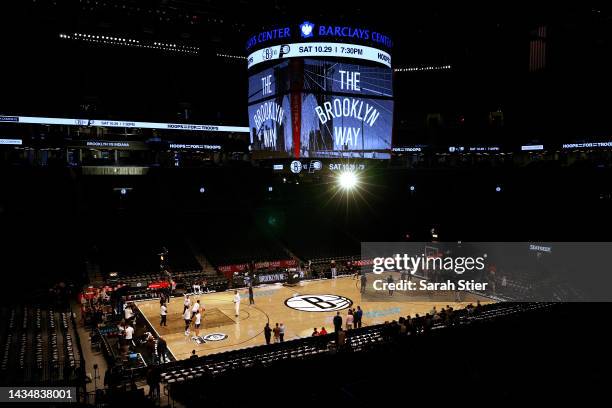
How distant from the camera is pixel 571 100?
110ft

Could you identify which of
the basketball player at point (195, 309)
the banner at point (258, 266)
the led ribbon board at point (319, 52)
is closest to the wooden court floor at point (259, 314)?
the basketball player at point (195, 309)

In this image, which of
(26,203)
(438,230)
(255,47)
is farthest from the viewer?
(438,230)

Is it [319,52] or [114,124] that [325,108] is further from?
[114,124]

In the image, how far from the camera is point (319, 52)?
51.9ft

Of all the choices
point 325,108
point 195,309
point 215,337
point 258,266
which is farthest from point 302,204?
point 325,108

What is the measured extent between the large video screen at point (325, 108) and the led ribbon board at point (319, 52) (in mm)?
277

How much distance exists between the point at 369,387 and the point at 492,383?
3.37m

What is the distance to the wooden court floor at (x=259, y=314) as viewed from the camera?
680 inches

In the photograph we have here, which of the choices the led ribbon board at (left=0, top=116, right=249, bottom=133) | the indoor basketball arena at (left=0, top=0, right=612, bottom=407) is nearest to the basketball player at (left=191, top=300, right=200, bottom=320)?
the indoor basketball arena at (left=0, top=0, right=612, bottom=407)

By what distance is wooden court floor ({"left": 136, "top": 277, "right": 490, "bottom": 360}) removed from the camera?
56.6 ft

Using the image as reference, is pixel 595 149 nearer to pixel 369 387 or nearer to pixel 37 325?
pixel 369 387

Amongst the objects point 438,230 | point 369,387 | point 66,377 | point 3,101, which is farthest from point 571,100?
point 3,101

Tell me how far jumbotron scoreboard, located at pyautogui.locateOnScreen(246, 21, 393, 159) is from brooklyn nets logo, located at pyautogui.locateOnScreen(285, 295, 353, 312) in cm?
802

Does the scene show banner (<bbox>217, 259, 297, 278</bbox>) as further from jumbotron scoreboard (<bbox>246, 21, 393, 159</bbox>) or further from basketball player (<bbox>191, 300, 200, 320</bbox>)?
jumbotron scoreboard (<bbox>246, 21, 393, 159</bbox>)
